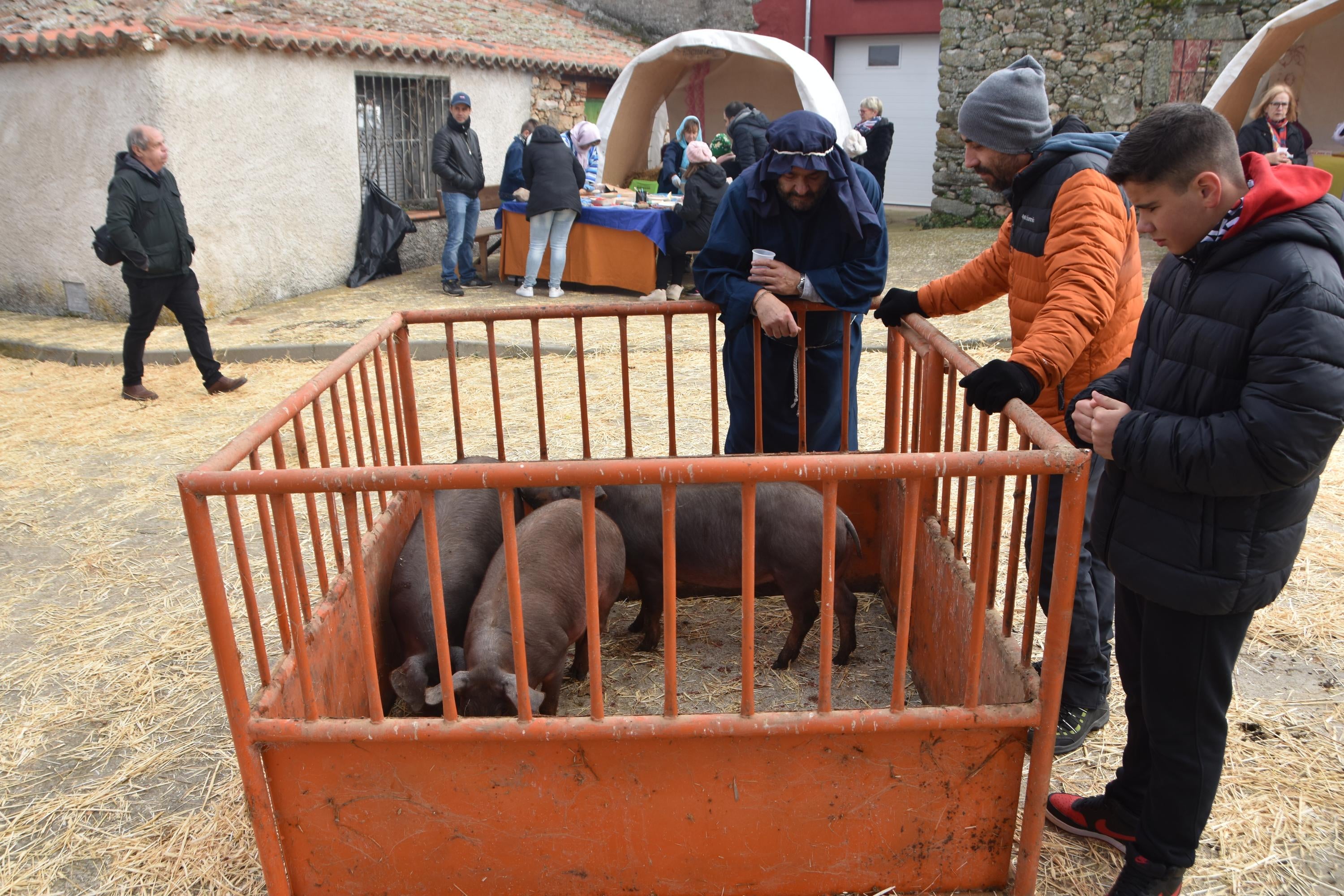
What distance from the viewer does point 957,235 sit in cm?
1522

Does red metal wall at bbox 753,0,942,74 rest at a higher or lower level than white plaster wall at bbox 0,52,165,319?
higher

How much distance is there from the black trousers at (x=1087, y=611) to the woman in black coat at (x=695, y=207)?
7.56 m

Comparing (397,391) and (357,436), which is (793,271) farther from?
(357,436)

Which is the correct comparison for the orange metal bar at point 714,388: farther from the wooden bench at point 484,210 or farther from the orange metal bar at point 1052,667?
the wooden bench at point 484,210

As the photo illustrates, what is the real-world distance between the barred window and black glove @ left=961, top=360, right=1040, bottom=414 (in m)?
11.3

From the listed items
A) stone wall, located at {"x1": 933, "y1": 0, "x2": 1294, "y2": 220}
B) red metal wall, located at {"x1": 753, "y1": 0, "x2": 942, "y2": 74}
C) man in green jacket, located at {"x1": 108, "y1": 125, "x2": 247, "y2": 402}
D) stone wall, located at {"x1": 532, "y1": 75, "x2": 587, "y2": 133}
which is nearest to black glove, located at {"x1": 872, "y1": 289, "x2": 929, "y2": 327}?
man in green jacket, located at {"x1": 108, "y1": 125, "x2": 247, "y2": 402}

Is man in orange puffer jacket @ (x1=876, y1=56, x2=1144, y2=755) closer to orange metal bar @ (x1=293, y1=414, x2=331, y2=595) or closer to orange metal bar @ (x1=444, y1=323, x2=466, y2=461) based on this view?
orange metal bar @ (x1=293, y1=414, x2=331, y2=595)

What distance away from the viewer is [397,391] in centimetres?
404

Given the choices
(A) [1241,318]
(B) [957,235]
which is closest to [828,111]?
(B) [957,235]

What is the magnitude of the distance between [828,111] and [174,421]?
360 inches

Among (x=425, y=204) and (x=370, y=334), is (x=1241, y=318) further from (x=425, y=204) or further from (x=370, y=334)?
(x=425, y=204)

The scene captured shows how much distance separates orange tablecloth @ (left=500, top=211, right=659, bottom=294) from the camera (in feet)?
36.8

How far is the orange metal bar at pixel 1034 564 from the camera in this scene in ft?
7.86

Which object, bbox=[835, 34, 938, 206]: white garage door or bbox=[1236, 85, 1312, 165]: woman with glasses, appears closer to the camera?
bbox=[1236, 85, 1312, 165]: woman with glasses
